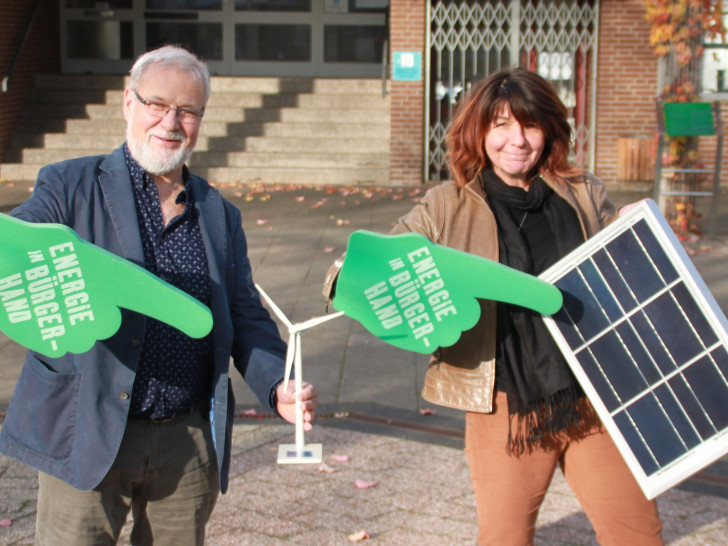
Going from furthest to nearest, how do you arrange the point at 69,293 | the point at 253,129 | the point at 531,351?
the point at 253,129
the point at 531,351
the point at 69,293

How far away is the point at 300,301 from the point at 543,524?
3853 mm

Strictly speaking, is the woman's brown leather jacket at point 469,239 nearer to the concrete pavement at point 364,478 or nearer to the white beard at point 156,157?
the white beard at point 156,157

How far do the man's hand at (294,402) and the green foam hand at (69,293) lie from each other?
0.37m

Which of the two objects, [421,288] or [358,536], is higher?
[421,288]

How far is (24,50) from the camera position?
14.7 metres

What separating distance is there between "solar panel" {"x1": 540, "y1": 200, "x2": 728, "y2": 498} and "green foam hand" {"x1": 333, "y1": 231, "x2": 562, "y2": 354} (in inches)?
7.4

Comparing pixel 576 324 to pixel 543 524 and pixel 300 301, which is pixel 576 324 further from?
pixel 300 301

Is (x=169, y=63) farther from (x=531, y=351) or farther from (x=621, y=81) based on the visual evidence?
(x=621, y=81)

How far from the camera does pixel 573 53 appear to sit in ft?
44.9

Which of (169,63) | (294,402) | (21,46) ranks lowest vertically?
(294,402)

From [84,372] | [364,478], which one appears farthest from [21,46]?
[84,372]

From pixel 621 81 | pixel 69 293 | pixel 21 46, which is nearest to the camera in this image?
pixel 69 293

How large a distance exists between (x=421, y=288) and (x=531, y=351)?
0.53m

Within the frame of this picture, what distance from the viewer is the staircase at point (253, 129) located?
1344 centimetres
